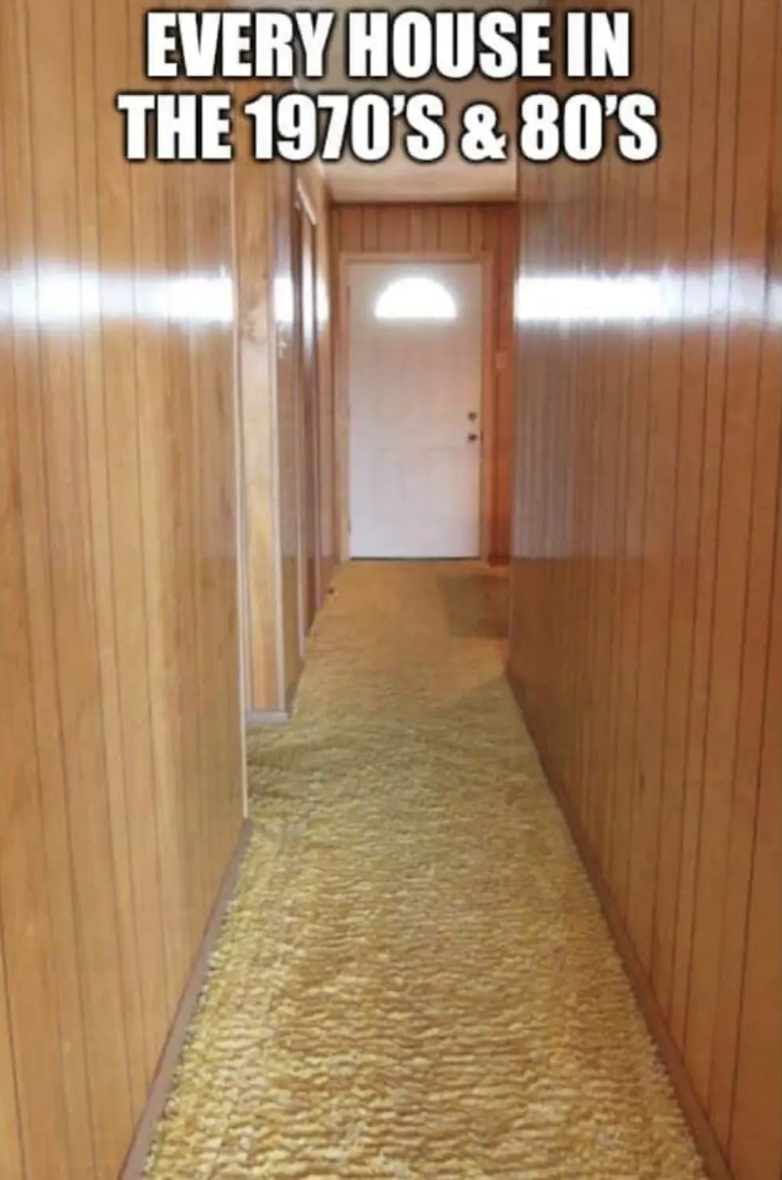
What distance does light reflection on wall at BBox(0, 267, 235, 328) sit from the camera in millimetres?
1103

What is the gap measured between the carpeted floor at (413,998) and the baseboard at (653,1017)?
26mm

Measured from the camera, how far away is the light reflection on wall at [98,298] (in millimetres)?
1103

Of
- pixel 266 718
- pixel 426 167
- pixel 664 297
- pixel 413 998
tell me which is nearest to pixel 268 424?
pixel 266 718

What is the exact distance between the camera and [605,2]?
245cm

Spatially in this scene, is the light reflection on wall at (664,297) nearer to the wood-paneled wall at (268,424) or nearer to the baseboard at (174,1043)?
the wood-paneled wall at (268,424)

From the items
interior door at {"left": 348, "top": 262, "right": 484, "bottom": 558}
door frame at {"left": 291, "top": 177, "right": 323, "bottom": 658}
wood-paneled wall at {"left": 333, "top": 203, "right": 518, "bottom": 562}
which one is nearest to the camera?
door frame at {"left": 291, "top": 177, "right": 323, "bottom": 658}

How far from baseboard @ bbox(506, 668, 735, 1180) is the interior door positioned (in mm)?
4397

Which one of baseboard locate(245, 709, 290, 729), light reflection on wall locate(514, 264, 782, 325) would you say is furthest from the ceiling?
baseboard locate(245, 709, 290, 729)

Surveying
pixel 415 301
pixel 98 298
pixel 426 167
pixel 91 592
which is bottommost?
pixel 91 592

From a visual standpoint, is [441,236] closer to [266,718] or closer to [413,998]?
[266,718]

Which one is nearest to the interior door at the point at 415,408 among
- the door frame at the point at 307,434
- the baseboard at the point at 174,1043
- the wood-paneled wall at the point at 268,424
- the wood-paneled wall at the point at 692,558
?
the door frame at the point at 307,434

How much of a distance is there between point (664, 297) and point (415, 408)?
530 cm

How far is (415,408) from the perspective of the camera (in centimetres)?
707

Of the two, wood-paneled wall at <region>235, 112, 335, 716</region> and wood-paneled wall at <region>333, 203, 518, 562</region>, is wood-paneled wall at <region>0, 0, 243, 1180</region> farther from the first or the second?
wood-paneled wall at <region>333, 203, 518, 562</region>
